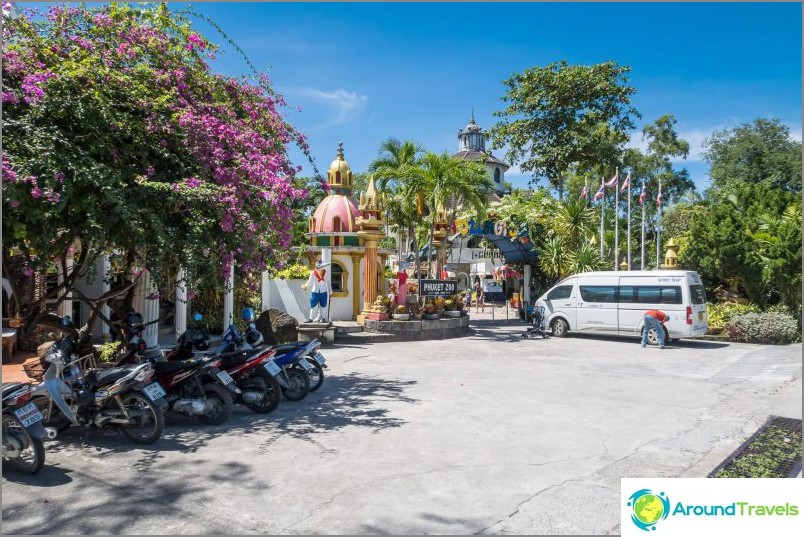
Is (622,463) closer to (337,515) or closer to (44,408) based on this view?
(337,515)

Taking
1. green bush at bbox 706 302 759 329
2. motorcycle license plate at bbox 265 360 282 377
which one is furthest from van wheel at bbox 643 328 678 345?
motorcycle license plate at bbox 265 360 282 377

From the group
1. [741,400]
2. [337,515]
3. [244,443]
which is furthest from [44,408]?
[741,400]

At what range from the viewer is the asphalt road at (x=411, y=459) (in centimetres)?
437

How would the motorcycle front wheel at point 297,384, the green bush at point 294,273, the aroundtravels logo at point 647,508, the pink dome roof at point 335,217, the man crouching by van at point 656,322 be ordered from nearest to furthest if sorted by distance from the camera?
the aroundtravels logo at point 647,508
the motorcycle front wheel at point 297,384
the man crouching by van at point 656,322
the green bush at point 294,273
the pink dome roof at point 335,217

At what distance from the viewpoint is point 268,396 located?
25.6 feet

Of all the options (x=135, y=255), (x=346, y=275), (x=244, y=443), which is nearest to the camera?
(x=244, y=443)

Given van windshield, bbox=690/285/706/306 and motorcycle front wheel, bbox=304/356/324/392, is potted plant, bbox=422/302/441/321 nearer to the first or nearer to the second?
van windshield, bbox=690/285/706/306

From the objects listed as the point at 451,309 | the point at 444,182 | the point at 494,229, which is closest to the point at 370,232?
the point at 444,182

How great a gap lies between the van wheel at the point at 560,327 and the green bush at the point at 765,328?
4.67 m

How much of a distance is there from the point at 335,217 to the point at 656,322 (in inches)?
395

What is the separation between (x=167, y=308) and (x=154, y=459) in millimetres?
12225

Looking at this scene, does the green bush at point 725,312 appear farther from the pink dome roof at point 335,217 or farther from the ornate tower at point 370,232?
the pink dome roof at point 335,217

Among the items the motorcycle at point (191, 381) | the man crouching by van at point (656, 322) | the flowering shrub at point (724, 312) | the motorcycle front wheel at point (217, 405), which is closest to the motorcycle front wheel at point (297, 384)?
the motorcycle at point (191, 381)

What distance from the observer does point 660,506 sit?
12.8 ft
